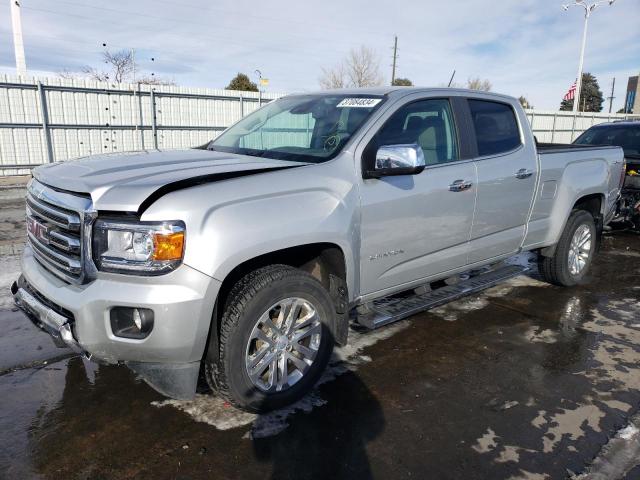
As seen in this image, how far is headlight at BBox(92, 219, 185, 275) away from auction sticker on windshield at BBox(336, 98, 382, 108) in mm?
1801

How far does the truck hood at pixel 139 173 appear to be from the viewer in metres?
2.54

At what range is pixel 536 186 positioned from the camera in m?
4.79

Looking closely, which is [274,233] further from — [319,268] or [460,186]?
[460,186]

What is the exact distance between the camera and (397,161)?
10.8 feet

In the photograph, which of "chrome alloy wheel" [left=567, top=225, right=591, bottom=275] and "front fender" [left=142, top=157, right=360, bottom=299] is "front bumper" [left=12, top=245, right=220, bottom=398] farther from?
"chrome alloy wheel" [left=567, top=225, right=591, bottom=275]

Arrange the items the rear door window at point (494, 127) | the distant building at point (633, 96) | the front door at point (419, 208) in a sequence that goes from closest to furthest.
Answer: the front door at point (419, 208) < the rear door window at point (494, 127) < the distant building at point (633, 96)

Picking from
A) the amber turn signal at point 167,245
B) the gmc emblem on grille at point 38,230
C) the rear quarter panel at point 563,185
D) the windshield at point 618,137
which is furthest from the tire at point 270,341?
the windshield at point 618,137

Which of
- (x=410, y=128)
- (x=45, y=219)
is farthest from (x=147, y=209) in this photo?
(x=410, y=128)

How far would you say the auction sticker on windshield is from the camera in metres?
3.68

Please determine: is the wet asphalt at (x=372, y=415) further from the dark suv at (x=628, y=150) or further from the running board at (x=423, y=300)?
the dark suv at (x=628, y=150)

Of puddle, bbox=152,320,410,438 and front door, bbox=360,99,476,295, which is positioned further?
front door, bbox=360,99,476,295

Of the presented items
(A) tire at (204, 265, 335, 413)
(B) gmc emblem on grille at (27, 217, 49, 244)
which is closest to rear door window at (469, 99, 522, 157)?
(A) tire at (204, 265, 335, 413)

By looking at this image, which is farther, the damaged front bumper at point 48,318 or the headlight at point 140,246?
the damaged front bumper at point 48,318

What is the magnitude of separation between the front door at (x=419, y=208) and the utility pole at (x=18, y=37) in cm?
1592
